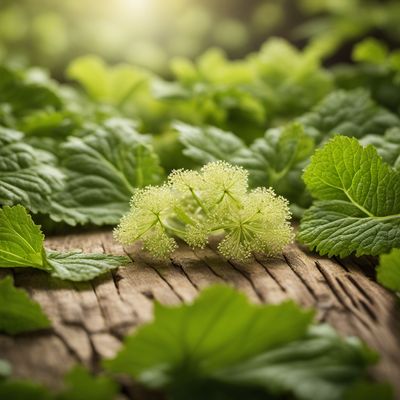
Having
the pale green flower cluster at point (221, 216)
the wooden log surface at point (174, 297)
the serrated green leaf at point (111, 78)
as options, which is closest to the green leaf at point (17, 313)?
the wooden log surface at point (174, 297)

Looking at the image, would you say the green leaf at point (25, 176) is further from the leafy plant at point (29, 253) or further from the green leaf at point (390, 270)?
the green leaf at point (390, 270)

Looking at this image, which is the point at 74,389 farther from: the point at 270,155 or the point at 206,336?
the point at 270,155

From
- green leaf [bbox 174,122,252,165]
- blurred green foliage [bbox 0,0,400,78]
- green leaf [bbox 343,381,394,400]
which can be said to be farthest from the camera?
blurred green foliage [bbox 0,0,400,78]

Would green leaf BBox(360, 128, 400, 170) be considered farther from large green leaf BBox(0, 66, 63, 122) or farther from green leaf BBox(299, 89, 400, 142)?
large green leaf BBox(0, 66, 63, 122)

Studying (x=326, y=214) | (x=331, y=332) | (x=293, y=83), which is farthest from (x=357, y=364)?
(x=293, y=83)

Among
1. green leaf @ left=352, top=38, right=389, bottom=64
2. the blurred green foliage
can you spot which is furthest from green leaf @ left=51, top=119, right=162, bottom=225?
the blurred green foliage

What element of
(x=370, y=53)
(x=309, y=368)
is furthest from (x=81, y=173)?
(x=370, y=53)
